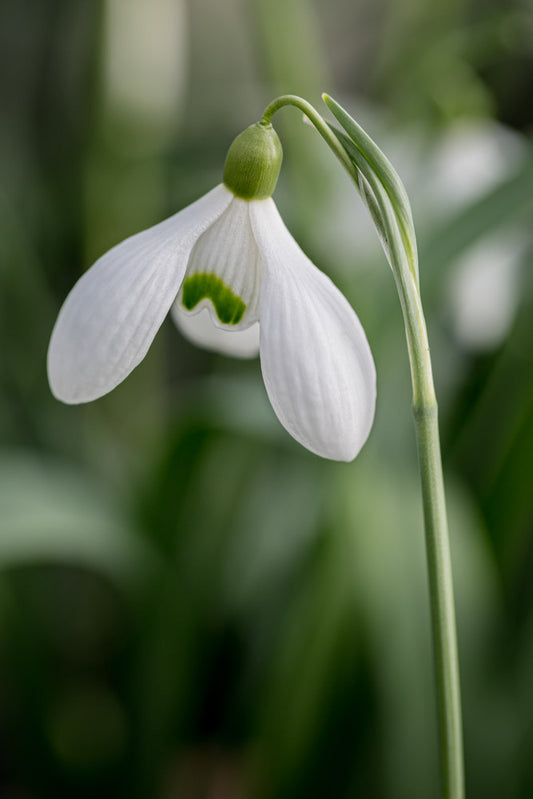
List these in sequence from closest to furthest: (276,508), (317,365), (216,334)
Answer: (317,365) → (216,334) → (276,508)

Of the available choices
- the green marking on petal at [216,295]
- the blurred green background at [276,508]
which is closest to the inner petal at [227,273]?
the green marking on petal at [216,295]

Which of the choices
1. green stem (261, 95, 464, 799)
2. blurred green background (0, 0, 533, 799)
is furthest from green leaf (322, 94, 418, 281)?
blurred green background (0, 0, 533, 799)

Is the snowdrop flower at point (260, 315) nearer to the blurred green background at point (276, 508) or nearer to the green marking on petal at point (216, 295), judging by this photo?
the green marking on petal at point (216, 295)

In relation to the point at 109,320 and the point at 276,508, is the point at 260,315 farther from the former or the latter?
the point at 276,508

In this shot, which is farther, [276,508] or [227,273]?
[276,508]

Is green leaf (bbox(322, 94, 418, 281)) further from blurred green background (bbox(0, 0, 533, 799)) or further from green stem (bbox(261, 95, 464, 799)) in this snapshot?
blurred green background (bbox(0, 0, 533, 799))

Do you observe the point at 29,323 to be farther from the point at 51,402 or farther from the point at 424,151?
the point at 424,151

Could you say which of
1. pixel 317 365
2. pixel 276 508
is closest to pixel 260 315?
pixel 317 365

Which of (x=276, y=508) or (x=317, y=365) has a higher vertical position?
(x=317, y=365)
